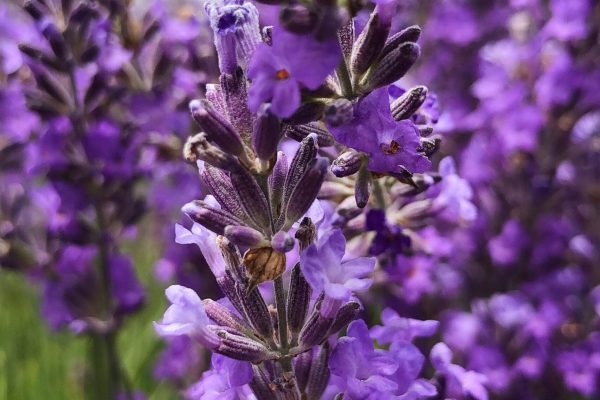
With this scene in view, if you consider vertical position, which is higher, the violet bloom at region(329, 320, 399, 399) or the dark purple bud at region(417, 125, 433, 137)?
the dark purple bud at region(417, 125, 433, 137)

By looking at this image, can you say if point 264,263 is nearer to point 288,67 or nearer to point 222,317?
point 222,317

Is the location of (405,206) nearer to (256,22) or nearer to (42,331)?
(256,22)

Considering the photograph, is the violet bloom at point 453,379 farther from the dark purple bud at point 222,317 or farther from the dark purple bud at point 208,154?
the dark purple bud at point 208,154

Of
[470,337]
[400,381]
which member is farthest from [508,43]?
[400,381]

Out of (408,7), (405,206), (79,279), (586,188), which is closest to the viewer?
(405,206)

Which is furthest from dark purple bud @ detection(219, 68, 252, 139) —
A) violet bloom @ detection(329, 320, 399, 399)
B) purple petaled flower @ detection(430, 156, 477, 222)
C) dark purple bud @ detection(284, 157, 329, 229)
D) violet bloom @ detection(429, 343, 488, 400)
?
purple petaled flower @ detection(430, 156, 477, 222)

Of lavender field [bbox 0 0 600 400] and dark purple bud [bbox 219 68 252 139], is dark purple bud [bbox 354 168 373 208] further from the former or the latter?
dark purple bud [bbox 219 68 252 139]
